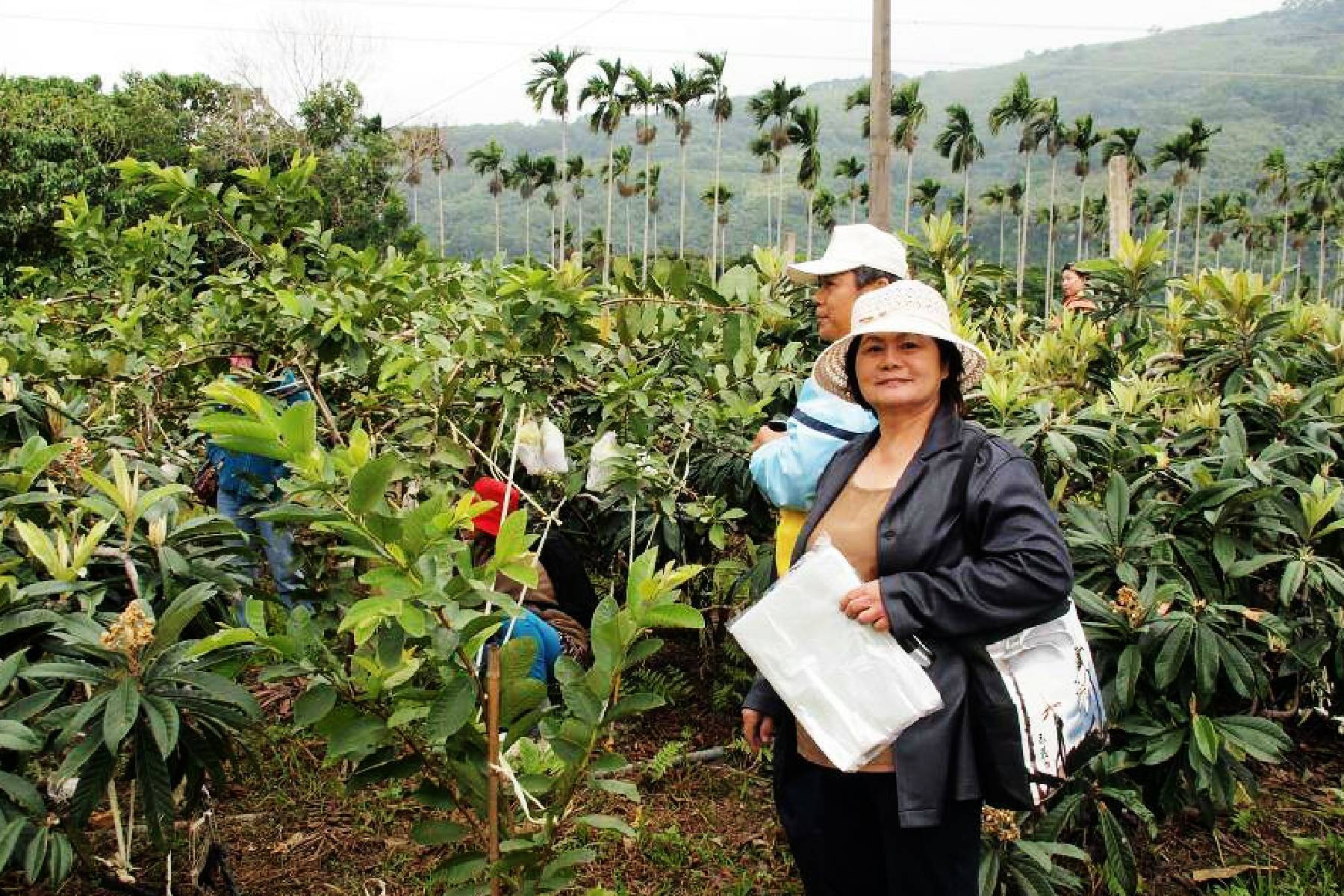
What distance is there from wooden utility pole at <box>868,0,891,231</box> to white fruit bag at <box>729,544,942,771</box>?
7.44m

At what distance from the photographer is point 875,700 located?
187 cm

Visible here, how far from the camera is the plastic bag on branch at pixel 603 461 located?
141 inches

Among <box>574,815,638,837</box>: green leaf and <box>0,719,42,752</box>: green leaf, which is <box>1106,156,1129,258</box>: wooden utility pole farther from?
<box>0,719,42,752</box>: green leaf

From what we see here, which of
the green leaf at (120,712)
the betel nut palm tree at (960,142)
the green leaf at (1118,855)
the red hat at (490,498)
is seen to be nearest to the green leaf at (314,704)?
the green leaf at (120,712)

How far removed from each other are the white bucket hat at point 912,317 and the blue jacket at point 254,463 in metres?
2.61

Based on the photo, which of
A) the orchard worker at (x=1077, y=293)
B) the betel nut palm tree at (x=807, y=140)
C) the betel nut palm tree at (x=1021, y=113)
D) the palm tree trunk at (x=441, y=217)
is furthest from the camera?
the betel nut palm tree at (x=1021, y=113)

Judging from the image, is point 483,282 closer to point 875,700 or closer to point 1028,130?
point 875,700

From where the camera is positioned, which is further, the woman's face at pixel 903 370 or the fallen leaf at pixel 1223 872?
the fallen leaf at pixel 1223 872

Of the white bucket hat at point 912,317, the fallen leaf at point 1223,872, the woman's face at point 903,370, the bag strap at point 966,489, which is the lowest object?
the fallen leaf at point 1223,872

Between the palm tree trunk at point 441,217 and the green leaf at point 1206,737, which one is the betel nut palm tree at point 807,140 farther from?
the green leaf at point 1206,737

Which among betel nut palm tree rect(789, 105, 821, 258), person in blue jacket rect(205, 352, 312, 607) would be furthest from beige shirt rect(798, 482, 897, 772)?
betel nut palm tree rect(789, 105, 821, 258)

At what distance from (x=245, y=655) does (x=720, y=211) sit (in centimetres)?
6583

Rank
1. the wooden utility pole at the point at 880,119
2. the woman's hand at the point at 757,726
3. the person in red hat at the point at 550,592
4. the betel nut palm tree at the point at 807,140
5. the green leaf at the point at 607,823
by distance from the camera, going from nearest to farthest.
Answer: the green leaf at the point at 607,823
the woman's hand at the point at 757,726
the person in red hat at the point at 550,592
the wooden utility pole at the point at 880,119
the betel nut palm tree at the point at 807,140

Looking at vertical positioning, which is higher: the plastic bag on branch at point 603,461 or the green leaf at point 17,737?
the plastic bag on branch at point 603,461
